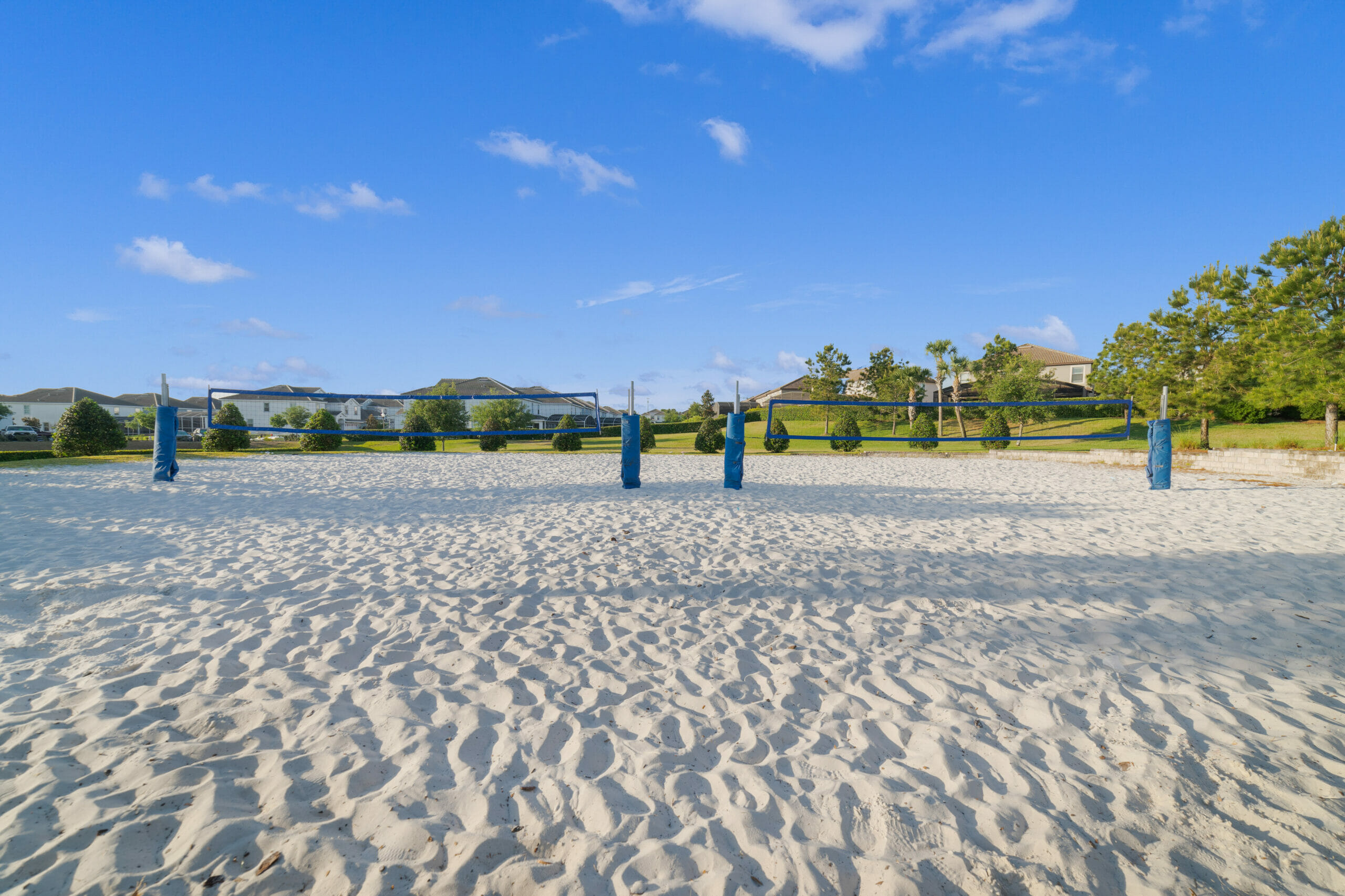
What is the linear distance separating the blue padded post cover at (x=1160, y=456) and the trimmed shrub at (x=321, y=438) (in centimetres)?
2236

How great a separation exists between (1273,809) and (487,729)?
291 centimetres

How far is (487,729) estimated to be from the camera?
2.50 m

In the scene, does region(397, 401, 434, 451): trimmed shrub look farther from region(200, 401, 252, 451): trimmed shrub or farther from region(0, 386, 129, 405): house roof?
region(0, 386, 129, 405): house roof

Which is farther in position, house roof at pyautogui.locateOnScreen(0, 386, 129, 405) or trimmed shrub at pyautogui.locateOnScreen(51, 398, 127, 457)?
house roof at pyautogui.locateOnScreen(0, 386, 129, 405)

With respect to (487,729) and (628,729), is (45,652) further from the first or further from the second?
(628,729)

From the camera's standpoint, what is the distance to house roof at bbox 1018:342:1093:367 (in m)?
45.2

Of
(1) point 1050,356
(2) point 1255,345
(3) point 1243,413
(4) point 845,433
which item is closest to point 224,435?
(4) point 845,433

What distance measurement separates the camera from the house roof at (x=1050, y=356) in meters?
45.2

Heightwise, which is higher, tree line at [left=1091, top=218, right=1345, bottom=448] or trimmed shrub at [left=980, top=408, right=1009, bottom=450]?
tree line at [left=1091, top=218, right=1345, bottom=448]

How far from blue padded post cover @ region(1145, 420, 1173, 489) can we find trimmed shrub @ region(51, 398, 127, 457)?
22.6 meters

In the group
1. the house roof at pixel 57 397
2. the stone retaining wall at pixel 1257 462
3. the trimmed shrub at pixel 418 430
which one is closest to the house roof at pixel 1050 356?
the stone retaining wall at pixel 1257 462

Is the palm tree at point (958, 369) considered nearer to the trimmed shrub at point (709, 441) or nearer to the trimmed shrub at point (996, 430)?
the trimmed shrub at point (996, 430)

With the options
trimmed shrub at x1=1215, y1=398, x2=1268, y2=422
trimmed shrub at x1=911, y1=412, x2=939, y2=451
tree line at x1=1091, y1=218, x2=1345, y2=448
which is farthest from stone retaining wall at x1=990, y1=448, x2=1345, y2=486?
trimmed shrub at x1=1215, y1=398, x2=1268, y2=422

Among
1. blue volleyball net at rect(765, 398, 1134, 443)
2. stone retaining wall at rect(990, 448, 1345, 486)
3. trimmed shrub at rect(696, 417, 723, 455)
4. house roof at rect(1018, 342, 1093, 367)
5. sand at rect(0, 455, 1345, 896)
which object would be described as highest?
house roof at rect(1018, 342, 1093, 367)
